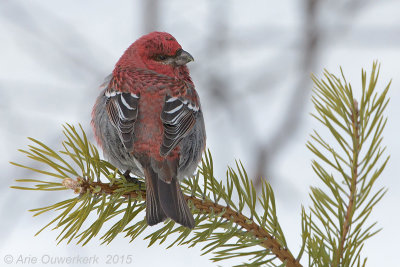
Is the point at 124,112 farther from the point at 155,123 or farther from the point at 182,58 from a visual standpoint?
the point at 182,58

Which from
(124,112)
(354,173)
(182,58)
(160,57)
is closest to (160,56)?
(160,57)

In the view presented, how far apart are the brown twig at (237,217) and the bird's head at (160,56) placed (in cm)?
135

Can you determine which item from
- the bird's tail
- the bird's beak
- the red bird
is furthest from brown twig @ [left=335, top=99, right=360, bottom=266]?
the bird's beak

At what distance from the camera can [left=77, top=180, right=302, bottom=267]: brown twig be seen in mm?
1852

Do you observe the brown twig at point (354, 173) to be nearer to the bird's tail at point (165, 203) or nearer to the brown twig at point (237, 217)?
the brown twig at point (237, 217)

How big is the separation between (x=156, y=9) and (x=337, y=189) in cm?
455

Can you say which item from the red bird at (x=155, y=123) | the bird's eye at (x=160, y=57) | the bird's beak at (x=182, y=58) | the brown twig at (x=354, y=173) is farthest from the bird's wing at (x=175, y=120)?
the brown twig at (x=354, y=173)

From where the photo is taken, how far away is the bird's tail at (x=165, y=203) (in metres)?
2.07

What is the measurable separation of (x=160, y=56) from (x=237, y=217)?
5.89 ft

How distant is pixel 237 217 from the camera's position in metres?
2.05

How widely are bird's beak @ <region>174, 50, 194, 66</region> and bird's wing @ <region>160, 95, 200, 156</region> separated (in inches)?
15.7

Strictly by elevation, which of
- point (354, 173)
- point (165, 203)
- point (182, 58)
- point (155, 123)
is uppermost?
point (182, 58)

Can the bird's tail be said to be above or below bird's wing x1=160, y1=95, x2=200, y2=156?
below

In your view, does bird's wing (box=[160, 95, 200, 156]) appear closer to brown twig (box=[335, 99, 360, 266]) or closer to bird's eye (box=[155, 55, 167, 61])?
bird's eye (box=[155, 55, 167, 61])
